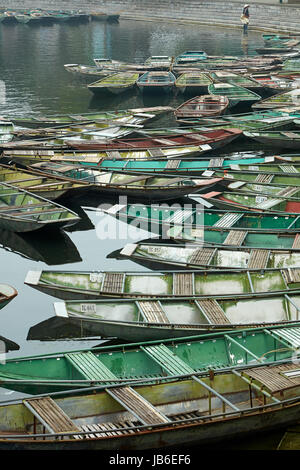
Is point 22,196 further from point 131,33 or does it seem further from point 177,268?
point 131,33

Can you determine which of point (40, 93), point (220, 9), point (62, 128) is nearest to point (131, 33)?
point (220, 9)

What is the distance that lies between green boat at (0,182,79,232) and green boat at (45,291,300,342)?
6.65 metres

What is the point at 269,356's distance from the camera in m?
17.9

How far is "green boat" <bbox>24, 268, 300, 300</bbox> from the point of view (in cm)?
2034

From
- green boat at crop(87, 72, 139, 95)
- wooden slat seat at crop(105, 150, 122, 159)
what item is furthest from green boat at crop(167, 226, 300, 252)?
green boat at crop(87, 72, 139, 95)

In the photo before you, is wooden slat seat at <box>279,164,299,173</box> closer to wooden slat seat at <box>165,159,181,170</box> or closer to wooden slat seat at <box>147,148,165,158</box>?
wooden slat seat at <box>165,159,181,170</box>

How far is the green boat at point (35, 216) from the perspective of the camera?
25.8 meters

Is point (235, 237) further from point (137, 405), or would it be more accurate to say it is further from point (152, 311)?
point (137, 405)

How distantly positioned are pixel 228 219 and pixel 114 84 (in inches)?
1129

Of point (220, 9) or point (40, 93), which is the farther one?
point (220, 9)

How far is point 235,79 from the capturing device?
165 ft

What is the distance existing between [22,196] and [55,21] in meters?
74.0

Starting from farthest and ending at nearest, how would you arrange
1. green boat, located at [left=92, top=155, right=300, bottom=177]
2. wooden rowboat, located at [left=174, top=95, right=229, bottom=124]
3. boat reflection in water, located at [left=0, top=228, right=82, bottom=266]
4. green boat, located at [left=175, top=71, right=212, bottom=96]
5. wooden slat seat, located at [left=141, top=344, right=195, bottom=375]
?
green boat, located at [left=175, top=71, right=212, bottom=96] < wooden rowboat, located at [left=174, top=95, right=229, bottom=124] < green boat, located at [left=92, top=155, right=300, bottom=177] < boat reflection in water, located at [left=0, top=228, right=82, bottom=266] < wooden slat seat, located at [left=141, top=344, right=195, bottom=375]

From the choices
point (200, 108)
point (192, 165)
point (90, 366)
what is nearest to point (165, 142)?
point (192, 165)
